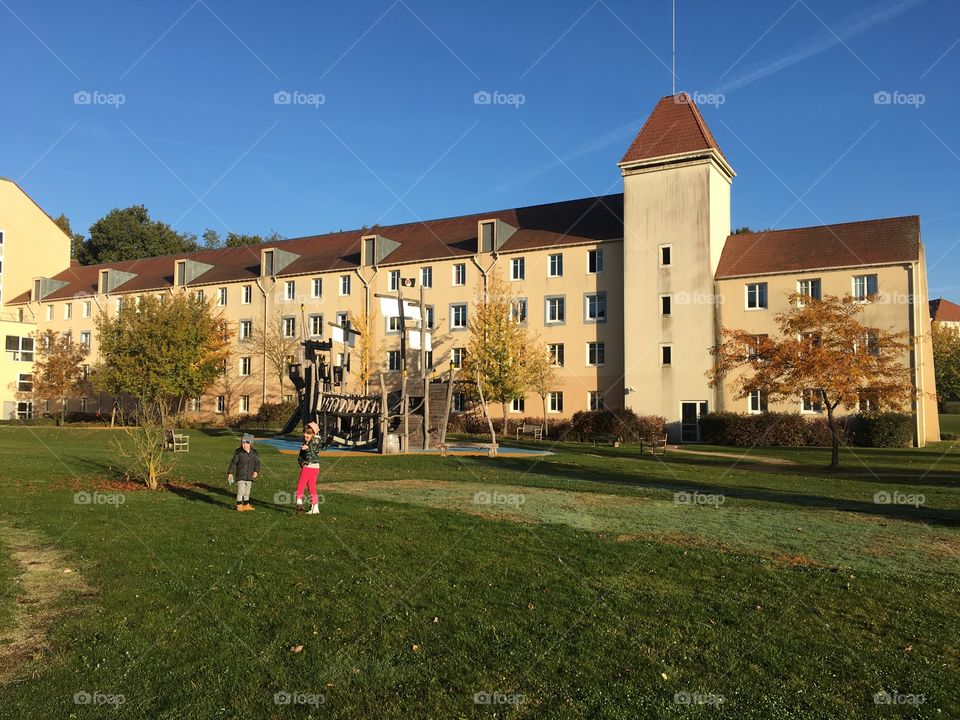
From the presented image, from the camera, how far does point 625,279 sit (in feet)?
146

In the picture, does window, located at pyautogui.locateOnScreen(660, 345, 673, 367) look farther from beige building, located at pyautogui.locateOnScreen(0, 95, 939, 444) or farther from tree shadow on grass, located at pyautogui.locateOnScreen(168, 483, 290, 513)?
tree shadow on grass, located at pyautogui.locateOnScreen(168, 483, 290, 513)

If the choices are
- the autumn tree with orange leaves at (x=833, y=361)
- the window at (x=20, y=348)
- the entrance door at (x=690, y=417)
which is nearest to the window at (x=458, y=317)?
the entrance door at (x=690, y=417)

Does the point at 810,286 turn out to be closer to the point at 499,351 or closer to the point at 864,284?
the point at 864,284

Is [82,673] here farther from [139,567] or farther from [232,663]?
[139,567]

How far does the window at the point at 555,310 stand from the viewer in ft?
159

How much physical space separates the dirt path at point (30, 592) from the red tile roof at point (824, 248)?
127 feet

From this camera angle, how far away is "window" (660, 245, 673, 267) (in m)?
43.7

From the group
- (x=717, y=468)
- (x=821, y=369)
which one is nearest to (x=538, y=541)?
(x=717, y=468)

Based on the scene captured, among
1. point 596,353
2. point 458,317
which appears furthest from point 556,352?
point 458,317

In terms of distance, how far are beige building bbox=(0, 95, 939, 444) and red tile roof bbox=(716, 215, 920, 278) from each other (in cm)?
11

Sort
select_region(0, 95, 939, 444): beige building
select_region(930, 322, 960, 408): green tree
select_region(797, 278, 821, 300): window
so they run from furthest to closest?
1. select_region(930, 322, 960, 408): green tree
2. select_region(0, 95, 939, 444): beige building
3. select_region(797, 278, 821, 300): window

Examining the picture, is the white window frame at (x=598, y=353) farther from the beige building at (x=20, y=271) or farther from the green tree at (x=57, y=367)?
the beige building at (x=20, y=271)

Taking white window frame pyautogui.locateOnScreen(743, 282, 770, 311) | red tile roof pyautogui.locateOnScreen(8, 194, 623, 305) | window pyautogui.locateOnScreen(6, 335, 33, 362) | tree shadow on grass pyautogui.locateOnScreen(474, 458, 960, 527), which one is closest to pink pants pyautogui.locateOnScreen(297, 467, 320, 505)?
tree shadow on grass pyautogui.locateOnScreen(474, 458, 960, 527)

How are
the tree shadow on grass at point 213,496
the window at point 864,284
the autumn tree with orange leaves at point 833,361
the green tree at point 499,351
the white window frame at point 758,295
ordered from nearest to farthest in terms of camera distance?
the tree shadow on grass at point 213,496
the autumn tree with orange leaves at point 833,361
the window at point 864,284
the white window frame at point 758,295
the green tree at point 499,351
